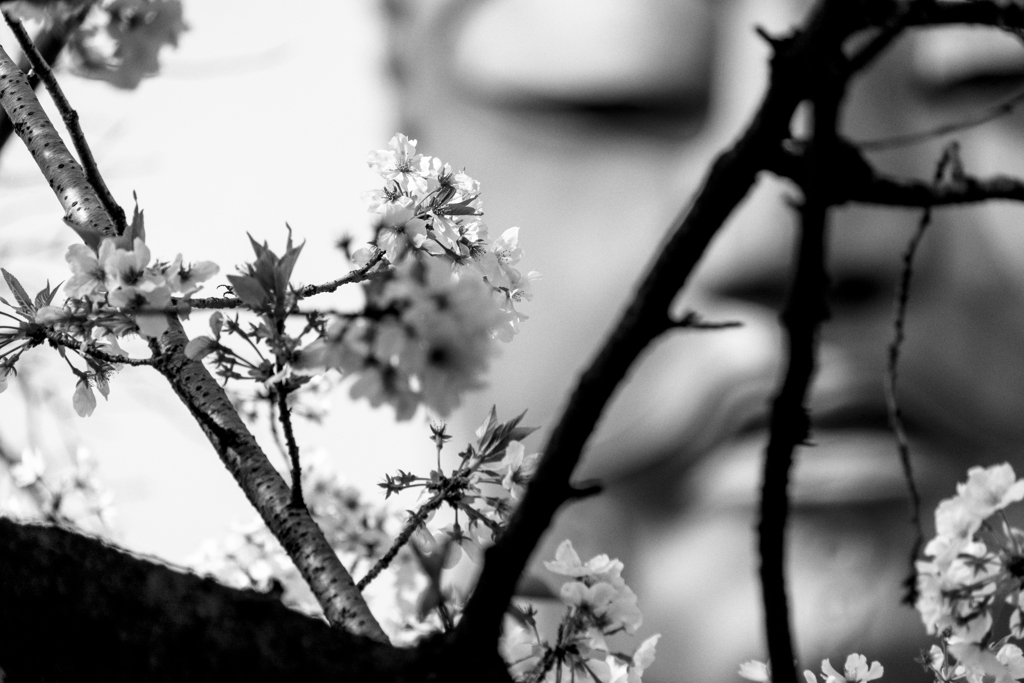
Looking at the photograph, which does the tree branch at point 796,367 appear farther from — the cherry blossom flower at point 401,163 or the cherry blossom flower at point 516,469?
the cherry blossom flower at point 401,163

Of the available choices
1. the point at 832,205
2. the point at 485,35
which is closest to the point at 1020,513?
the point at 485,35

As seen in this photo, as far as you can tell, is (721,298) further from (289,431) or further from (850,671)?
(289,431)

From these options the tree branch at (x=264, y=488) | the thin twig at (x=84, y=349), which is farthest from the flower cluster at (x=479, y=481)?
the thin twig at (x=84, y=349)

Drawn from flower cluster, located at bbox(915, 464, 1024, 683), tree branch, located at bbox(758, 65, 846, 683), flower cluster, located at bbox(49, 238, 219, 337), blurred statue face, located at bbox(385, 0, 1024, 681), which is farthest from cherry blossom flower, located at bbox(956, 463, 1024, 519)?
blurred statue face, located at bbox(385, 0, 1024, 681)

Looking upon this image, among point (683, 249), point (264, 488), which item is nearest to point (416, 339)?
point (683, 249)

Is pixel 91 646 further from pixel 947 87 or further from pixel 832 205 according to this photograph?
pixel 947 87

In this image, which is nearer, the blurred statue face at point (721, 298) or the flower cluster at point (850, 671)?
the flower cluster at point (850, 671)
